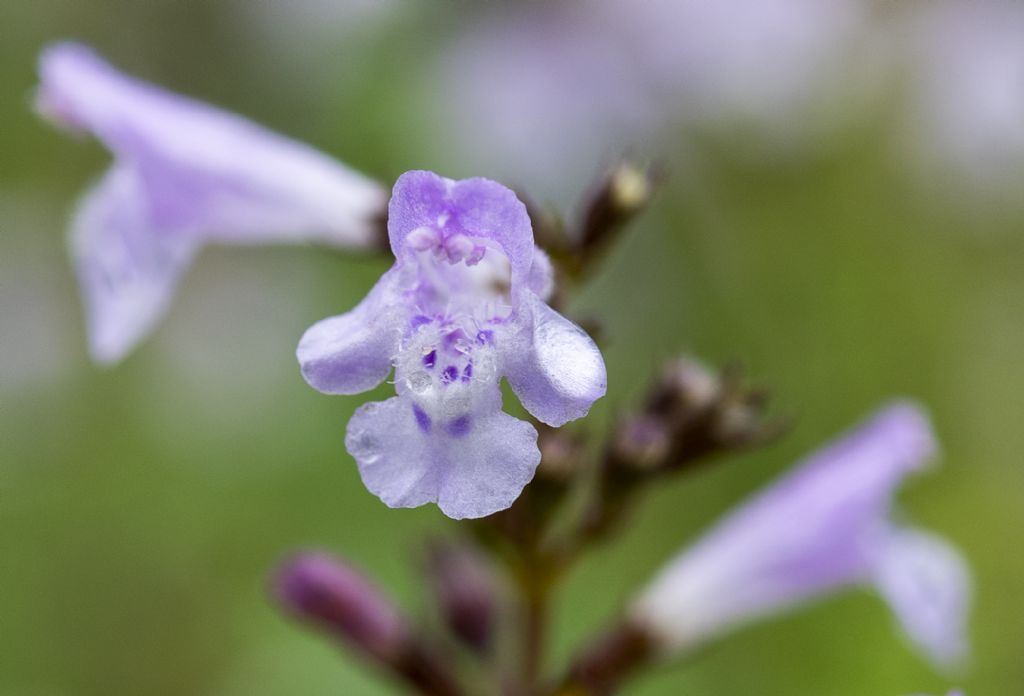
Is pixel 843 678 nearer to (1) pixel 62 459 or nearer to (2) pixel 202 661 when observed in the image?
(2) pixel 202 661

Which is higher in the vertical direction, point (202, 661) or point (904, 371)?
point (904, 371)

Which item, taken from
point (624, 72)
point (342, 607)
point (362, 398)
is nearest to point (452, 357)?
point (342, 607)

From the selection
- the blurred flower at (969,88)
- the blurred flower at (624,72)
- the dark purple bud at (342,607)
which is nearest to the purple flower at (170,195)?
the dark purple bud at (342,607)

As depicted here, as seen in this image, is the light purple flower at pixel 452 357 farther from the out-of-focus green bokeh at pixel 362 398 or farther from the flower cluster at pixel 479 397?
the out-of-focus green bokeh at pixel 362 398

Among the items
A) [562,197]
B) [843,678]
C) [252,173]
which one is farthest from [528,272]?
[562,197]

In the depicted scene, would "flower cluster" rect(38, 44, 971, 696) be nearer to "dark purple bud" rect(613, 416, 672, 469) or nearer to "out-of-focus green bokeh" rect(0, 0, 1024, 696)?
"dark purple bud" rect(613, 416, 672, 469)
